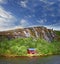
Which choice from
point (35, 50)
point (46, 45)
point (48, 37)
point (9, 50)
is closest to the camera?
point (9, 50)

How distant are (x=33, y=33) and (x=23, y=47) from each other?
40077 mm

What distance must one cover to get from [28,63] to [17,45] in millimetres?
42386

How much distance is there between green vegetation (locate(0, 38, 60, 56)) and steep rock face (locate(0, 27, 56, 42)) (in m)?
16.2

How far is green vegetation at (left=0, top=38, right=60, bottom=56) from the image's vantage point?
407 ft

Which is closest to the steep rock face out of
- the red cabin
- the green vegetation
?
the green vegetation

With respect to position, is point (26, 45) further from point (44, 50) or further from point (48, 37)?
point (48, 37)

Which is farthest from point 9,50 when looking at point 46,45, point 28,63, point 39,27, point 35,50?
point 39,27

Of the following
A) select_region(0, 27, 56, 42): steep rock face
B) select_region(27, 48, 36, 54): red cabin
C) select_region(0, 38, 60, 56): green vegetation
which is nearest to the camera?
select_region(0, 38, 60, 56): green vegetation

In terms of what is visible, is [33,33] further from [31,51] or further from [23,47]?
[23,47]

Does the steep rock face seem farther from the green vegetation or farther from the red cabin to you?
the red cabin

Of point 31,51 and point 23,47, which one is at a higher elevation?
point 23,47

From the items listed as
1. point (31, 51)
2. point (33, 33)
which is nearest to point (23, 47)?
point (31, 51)

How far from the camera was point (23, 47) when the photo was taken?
128m

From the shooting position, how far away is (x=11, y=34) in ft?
510
